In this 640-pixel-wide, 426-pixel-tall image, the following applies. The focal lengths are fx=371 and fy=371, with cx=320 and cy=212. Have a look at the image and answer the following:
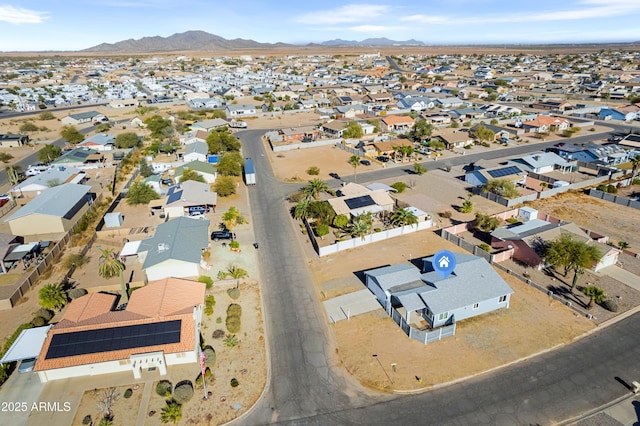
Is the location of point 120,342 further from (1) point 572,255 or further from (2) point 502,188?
(2) point 502,188

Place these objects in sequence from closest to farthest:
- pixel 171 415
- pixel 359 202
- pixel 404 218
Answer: pixel 171 415 < pixel 404 218 < pixel 359 202

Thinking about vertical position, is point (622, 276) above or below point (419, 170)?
below

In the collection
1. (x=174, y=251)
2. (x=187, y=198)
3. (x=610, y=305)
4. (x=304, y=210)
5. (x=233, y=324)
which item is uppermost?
(x=174, y=251)

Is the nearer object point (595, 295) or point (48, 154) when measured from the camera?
point (595, 295)

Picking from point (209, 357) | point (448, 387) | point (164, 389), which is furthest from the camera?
point (209, 357)

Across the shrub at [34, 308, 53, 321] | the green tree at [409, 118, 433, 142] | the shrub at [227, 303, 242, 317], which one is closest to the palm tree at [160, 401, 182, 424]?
the shrub at [227, 303, 242, 317]

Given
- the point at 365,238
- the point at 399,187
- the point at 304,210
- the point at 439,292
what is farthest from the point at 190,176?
the point at 439,292

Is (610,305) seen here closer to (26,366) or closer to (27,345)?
(26,366)

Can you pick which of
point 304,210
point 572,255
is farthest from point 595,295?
point 304,210

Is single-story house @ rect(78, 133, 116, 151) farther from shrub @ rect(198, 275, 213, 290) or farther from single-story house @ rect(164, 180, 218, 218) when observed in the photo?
shrub @ rect(198, 275, 213, 290)
